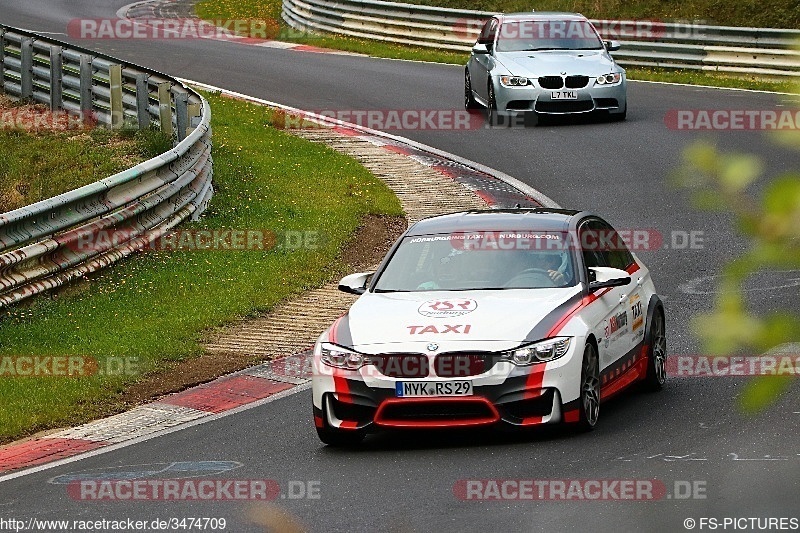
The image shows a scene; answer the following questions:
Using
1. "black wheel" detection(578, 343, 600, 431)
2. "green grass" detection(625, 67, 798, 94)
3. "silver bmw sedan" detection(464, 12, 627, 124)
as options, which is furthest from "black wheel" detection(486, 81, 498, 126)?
"black wheel" detection(578, 343, 600, 431)

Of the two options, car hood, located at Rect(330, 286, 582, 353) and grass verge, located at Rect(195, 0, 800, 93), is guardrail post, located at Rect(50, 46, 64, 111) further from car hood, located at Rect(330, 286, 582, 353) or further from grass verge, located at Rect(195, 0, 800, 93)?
car hood, located at Rect(330, 286, 582, 353)

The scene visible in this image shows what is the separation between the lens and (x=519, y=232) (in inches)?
373

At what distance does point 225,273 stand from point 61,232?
1839 millimetres

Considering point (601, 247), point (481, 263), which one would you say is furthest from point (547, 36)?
point (481, 263)

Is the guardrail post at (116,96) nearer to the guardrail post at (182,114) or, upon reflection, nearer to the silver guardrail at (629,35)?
the guardrail post at (182,114)

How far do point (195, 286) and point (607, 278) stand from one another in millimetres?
6019

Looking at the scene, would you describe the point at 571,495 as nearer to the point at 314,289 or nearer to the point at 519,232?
the point at 519,232

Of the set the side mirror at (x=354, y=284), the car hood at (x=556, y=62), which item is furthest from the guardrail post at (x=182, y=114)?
the side mirror at (x=354, y=284)

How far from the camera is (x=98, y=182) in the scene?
13859 mm

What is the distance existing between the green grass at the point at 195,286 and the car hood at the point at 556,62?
10.3 feet

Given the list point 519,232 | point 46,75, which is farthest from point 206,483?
point 46,75

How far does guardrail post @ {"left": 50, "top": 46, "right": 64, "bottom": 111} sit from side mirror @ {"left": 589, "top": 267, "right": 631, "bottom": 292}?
52.0ft

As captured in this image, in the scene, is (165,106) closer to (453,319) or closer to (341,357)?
(341,357)

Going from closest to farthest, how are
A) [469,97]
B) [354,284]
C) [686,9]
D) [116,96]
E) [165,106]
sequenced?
[354,284] < [165,106] < [116,96] < [469,97] < [686,9]
